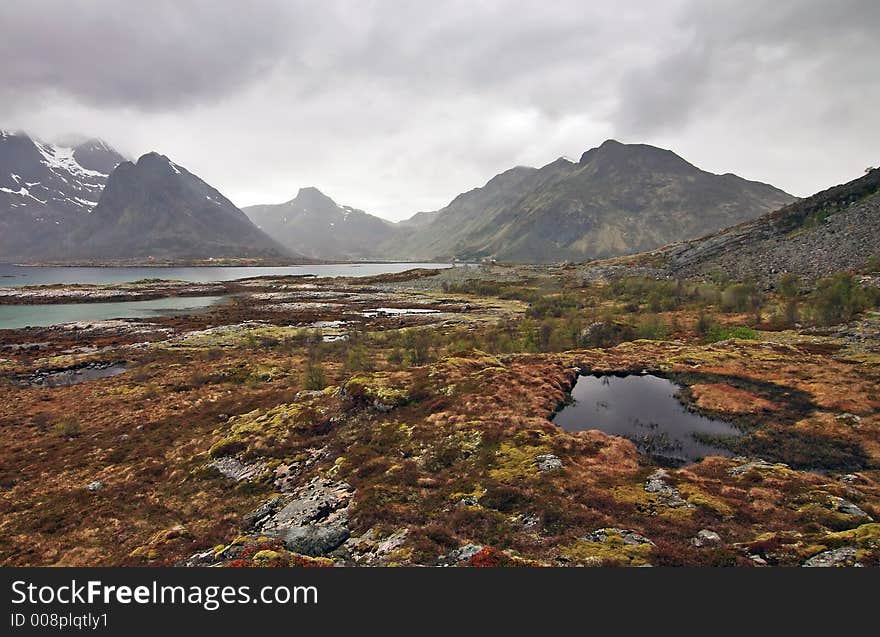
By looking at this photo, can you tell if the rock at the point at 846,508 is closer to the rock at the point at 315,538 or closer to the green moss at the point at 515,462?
the green moss at the point at 515,462

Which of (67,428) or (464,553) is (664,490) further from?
(67,428)

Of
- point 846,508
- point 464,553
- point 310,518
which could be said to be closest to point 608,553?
point 464,553

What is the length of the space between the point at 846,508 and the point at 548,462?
11.4 metres

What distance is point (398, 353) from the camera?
55.2 meters

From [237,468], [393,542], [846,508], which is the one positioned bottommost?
[237,468]

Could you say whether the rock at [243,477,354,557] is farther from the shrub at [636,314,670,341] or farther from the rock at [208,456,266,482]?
the shrub at [636,314,670,341]

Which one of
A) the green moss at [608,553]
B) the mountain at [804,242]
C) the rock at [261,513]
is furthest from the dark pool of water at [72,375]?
the mountain at [804,242]

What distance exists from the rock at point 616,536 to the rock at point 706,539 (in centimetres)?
158

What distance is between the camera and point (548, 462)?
20688 millimetres

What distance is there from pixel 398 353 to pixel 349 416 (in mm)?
25274

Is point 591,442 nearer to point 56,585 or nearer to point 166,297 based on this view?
point 56,585

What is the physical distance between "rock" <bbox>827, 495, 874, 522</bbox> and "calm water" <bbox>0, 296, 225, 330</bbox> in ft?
430

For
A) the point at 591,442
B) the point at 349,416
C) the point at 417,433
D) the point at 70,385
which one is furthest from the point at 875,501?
the point at 70,385

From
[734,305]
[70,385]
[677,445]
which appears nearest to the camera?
[677,445]
